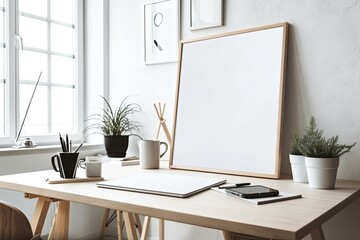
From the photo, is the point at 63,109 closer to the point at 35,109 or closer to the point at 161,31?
the point at 35,109

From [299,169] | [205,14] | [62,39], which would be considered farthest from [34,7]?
[299,169]

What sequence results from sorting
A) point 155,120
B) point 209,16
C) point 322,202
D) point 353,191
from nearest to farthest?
1. point 322,202
2. point 353,191
3. point 209,16
4. point 155,120

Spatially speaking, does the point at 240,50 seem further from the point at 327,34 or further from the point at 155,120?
the point at 155,120

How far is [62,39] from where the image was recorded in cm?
254

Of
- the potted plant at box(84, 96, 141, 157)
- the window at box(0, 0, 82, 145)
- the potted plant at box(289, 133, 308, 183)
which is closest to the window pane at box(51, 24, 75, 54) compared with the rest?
the window at box(0, 0, 82, 145)

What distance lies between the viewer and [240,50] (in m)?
1.78

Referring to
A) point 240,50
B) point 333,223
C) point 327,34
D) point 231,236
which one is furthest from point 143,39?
point 333,223

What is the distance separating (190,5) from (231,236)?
1257 millimetres

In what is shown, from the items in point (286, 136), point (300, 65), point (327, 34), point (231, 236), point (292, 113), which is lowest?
point (231, 236)

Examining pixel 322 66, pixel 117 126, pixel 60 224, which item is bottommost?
pixel 60 224

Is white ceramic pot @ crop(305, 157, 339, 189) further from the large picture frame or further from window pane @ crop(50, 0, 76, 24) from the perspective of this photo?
window pane @ crop(50, 0, 76, 24)

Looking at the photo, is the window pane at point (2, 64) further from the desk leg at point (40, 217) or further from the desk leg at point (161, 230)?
the desk leg at point (161, 230)

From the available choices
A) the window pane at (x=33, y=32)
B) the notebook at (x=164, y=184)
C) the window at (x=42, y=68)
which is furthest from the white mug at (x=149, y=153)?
the window pane at (x=33, y=32)

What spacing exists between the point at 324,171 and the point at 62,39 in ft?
6.41
